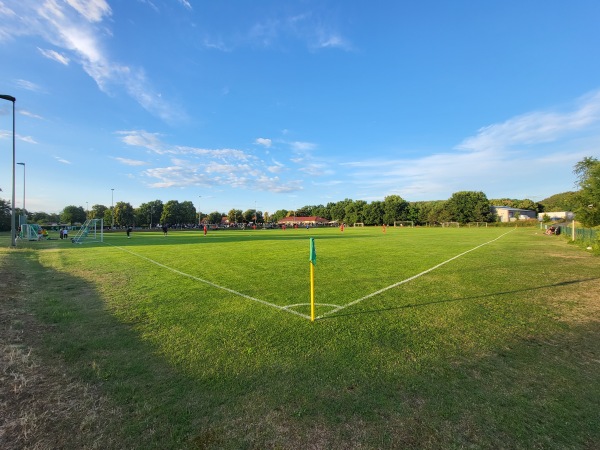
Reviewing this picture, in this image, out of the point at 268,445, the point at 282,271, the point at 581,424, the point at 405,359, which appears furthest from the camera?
the point at 282,271

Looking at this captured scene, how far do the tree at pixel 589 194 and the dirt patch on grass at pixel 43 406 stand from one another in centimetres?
3109

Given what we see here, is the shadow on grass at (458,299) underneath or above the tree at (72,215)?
underneath

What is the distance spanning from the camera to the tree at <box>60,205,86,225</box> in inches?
4980

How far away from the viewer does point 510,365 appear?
4.18 metres

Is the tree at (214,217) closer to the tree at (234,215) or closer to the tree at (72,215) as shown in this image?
the tree at (234,215)

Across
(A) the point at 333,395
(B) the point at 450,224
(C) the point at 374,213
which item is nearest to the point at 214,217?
(C) the point at 374,213

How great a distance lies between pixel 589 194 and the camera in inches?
923

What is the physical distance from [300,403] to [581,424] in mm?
2798

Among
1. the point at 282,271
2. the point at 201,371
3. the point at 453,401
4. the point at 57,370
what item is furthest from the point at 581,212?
the point at 57,370

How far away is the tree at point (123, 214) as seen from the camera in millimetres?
107188

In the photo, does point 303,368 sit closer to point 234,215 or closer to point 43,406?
point 43,406

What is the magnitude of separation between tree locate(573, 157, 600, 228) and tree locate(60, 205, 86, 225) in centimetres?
15603

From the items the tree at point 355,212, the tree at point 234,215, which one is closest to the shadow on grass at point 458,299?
the tree at point 355,212

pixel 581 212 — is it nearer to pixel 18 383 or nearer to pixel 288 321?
pixel 288 321
